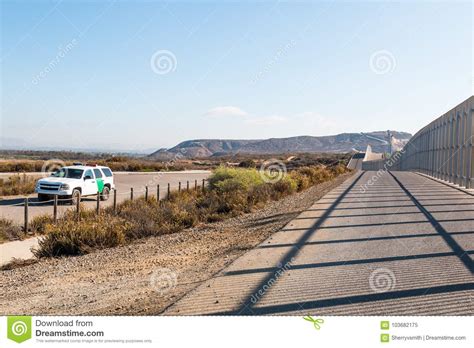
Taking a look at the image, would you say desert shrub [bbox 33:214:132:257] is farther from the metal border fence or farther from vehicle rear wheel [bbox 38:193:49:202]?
the metal border fence

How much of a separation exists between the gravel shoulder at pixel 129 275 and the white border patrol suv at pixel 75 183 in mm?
11445

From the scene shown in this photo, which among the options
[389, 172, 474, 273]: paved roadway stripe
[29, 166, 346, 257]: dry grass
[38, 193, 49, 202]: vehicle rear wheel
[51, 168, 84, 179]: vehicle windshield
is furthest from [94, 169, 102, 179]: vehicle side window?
[389, 172, 474, 273]: paved roadway stripe

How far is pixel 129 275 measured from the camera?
925 centimetres

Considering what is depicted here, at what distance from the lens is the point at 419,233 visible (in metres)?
10.9

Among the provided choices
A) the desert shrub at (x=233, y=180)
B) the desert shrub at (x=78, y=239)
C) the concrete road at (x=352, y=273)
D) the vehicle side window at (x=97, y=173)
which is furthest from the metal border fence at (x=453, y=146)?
the vehicle side window at (x=97, y=173)

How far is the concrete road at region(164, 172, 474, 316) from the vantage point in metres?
6.17

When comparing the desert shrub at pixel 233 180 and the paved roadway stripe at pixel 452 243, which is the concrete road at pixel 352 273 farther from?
the desert shrub at pixel 233 180

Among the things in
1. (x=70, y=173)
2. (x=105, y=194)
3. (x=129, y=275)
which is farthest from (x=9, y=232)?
(x=105, y=194)

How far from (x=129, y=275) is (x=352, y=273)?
148 inches

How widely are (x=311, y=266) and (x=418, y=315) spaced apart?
2.50 metres

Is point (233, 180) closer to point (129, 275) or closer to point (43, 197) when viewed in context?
point (43, 197)

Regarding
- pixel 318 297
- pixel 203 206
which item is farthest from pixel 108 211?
pixel 318 297

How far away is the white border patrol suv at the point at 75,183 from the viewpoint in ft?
78.4

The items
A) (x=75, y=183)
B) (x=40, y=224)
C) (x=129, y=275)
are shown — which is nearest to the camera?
(x=129, y=275)
